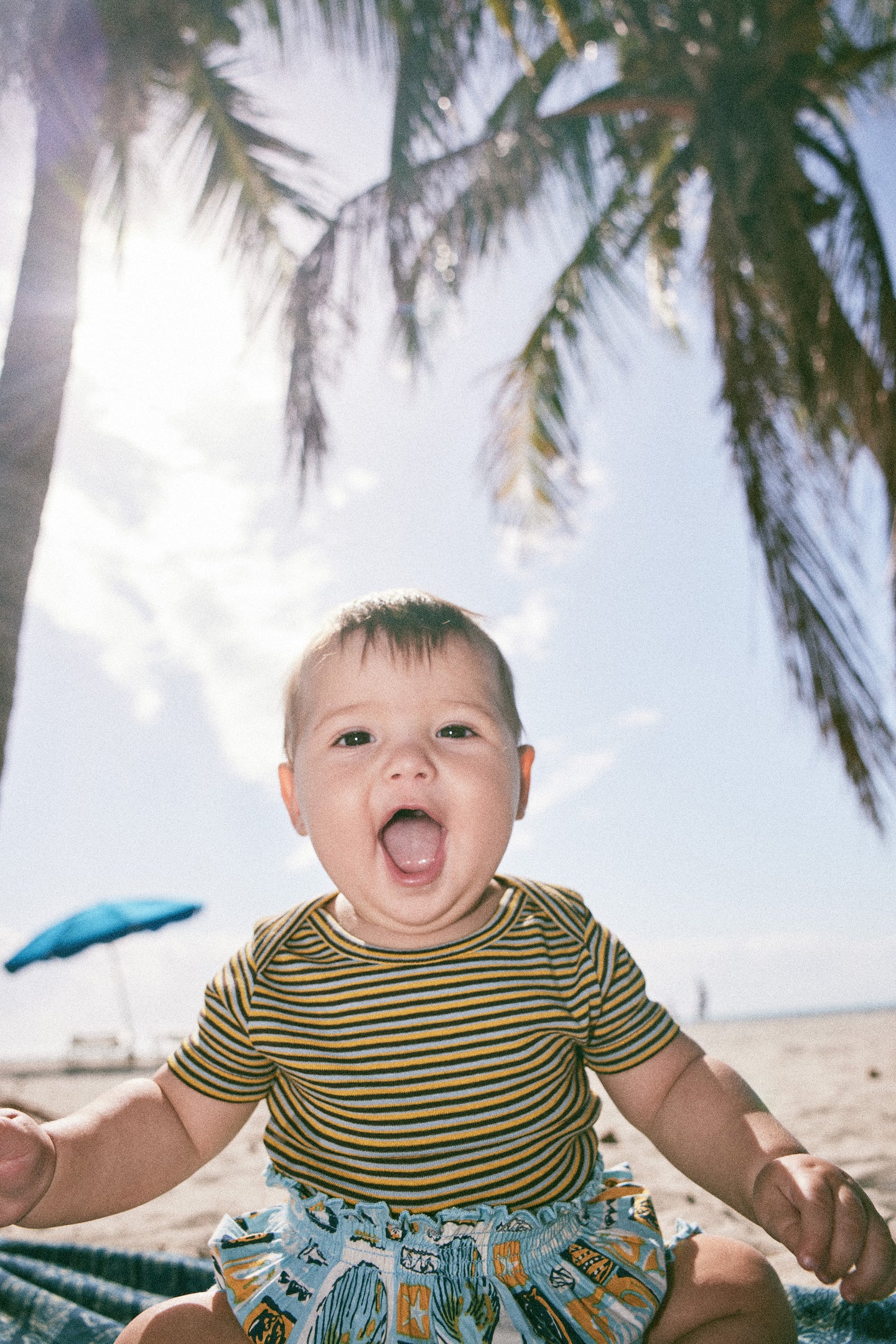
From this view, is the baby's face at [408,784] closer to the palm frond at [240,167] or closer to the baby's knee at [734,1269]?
the baby's knee at [734,1269]

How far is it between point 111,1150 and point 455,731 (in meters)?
0.74

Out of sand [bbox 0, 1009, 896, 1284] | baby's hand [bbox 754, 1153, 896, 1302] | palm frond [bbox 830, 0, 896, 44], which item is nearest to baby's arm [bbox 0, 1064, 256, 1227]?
baby's hand [bbox 754, 1153, 896, 1302]

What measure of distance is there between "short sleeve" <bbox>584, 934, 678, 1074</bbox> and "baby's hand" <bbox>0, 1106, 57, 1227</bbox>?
0.75 metres

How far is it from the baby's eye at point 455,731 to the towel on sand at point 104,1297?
122 cm

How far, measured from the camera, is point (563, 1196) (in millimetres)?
1156

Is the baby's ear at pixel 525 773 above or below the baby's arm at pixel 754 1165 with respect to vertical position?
above

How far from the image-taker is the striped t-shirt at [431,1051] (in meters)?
1.11

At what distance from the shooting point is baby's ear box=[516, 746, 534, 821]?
1354 mm

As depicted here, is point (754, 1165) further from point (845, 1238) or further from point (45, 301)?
point (45, 301)

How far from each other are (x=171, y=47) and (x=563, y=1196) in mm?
4361

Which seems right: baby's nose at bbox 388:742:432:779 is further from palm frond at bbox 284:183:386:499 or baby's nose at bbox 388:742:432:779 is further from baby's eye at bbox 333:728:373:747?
palm frond at bbox 284:183:386:499

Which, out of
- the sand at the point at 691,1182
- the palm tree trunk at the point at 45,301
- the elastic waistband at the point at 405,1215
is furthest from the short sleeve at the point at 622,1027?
the palm tree trunk at the point at 45,301

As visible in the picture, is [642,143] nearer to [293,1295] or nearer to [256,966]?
[256,966]

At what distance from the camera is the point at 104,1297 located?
5.23ft
